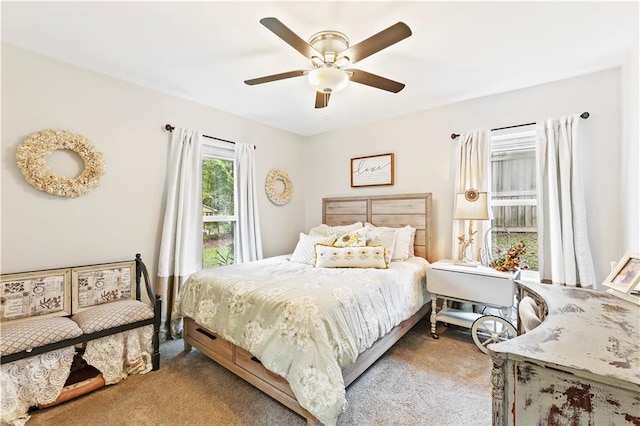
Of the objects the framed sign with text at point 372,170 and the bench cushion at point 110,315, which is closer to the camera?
the bench cushion at point 110,315

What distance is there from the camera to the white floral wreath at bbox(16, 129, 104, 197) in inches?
80.5

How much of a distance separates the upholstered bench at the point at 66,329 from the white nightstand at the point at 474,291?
2.58 metres

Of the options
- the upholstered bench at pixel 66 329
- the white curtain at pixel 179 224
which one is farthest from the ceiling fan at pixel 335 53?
the upholstered bench at pixel 66 329

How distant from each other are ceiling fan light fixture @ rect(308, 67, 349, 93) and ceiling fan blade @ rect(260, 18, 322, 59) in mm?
119

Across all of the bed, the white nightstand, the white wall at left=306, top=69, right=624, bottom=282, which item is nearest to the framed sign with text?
the white wall at left=306, top=69, right=624, bottom=282

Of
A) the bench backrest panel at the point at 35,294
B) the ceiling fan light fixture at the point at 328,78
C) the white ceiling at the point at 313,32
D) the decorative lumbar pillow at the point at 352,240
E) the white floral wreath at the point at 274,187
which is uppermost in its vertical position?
the white ceiling at the point at 313,32

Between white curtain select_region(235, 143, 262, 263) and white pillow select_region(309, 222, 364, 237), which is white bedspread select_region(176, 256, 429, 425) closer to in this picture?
white curtain select_region(235, 143, 262, 263)

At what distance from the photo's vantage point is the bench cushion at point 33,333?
164cm

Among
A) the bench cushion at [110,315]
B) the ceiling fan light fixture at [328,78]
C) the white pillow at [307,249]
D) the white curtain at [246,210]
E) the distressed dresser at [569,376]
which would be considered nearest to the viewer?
the distressed dresser at [569,376]

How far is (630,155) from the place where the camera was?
213cm

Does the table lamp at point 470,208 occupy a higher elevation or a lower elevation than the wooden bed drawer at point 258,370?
higher

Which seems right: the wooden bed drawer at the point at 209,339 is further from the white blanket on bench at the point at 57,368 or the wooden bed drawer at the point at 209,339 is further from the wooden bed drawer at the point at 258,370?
the white blanket on bench at the point at 57,368

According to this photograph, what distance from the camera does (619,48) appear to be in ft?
6.92

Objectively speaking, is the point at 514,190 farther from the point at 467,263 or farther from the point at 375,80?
the point at 375,80
